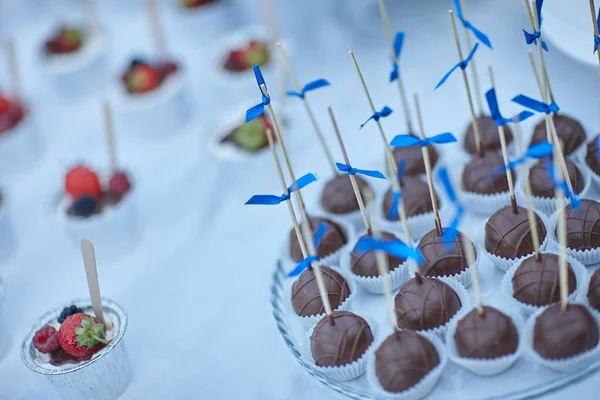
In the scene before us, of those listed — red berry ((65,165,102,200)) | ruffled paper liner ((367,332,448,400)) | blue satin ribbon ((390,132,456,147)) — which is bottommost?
ruffled paper liner ((367,332,448,400))

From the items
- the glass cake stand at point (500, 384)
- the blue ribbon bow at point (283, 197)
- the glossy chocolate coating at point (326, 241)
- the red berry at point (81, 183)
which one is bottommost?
the glass cake stand at point (500, 384)

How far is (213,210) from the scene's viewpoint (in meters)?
1.79

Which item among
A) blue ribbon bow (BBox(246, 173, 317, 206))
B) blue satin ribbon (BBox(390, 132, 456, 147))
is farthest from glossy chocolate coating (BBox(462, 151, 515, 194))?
blue ribbon bow (BBox(246, 173, 317, 206))

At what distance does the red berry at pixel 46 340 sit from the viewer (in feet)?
4.21

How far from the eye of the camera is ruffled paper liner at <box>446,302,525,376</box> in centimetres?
110

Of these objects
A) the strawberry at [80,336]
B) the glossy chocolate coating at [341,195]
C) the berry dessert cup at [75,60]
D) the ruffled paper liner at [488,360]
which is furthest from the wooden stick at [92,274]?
the berry dessert cup at [75,60]

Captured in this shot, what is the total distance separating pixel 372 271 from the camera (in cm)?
132

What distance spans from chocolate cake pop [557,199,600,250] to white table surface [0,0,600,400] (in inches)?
9.8

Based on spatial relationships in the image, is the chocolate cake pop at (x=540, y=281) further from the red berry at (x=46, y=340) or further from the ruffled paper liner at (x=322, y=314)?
the red berry at (x=46, y=340)

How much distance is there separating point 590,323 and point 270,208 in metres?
0.88

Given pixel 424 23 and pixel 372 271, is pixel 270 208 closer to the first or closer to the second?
pixel 372 271

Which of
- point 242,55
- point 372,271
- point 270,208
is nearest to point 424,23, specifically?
point 242,55

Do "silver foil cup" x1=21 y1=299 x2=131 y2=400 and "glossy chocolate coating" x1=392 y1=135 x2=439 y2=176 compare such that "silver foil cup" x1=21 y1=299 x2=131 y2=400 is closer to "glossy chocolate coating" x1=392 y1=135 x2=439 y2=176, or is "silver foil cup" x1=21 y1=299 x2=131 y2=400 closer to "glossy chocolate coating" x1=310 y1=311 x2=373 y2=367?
"glossy chocolate coating" x1=310 y1=311 x2=373 y2=367

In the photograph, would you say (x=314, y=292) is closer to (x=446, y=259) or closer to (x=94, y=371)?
(x=446, y=259)
